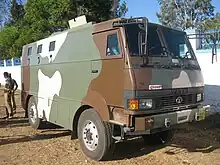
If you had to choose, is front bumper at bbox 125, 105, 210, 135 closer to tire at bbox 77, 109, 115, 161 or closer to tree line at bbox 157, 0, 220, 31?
tire at bbox 77, 109, 115, 161

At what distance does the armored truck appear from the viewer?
520 centimetres

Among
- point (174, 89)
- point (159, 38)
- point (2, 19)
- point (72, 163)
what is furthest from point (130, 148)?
point (2, 19)

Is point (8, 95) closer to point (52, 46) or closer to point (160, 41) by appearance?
point (52, 46)

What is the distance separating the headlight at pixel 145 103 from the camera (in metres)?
5.14

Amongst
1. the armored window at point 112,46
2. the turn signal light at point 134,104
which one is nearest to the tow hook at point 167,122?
Result: the turn signal light at point 134,104

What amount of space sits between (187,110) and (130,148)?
1699 millimetres

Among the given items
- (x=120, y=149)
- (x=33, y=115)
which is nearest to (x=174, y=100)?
(x=120, y=149)

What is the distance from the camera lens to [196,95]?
20.2 ft

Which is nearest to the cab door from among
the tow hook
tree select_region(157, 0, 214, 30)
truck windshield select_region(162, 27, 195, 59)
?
the tow hook

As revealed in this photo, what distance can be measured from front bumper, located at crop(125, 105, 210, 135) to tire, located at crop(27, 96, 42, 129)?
4.06m

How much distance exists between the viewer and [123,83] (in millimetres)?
5203

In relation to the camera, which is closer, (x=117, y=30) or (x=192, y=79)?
(x=117, y=30)

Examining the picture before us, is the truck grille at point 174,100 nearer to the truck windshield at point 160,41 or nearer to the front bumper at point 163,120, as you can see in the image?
the front bumper at point 163,120

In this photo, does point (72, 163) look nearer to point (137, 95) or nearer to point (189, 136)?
point (137, 95)
